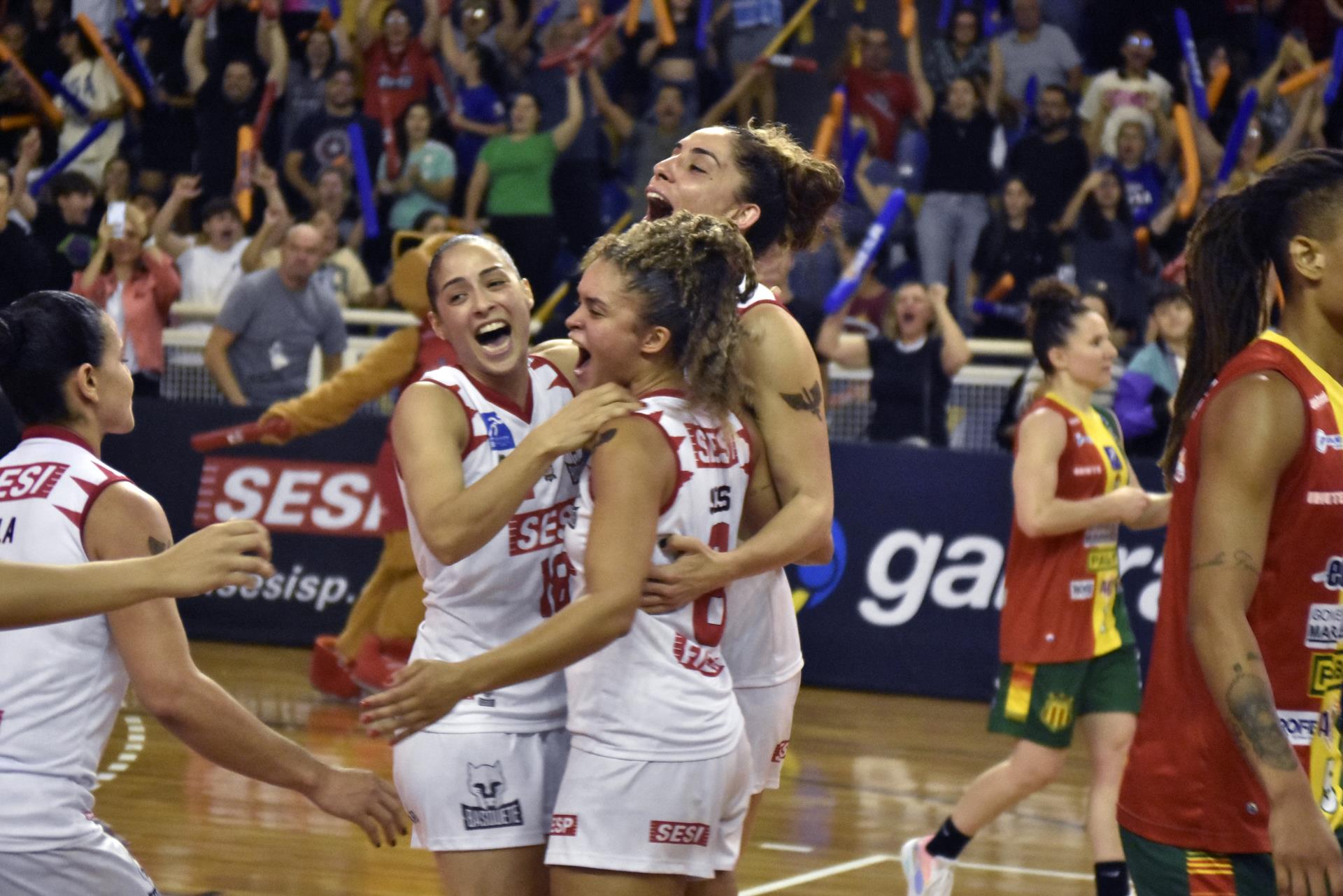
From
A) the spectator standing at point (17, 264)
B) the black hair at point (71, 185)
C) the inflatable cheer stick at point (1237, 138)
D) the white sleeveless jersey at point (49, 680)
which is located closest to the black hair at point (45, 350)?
the white sleeveless jersey at point (49, 680)

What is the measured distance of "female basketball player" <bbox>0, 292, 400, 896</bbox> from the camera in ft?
9.90

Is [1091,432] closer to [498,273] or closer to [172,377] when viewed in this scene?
[498,273]

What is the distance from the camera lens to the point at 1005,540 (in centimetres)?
909

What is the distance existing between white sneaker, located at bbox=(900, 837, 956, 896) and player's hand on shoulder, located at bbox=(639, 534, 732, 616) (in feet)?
9.38

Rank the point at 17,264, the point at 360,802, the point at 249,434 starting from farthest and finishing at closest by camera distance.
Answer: the point at 17,264 → the point at 249,434 → the point at 360,802

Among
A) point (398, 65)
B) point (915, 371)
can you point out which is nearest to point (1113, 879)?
point (915, 371)

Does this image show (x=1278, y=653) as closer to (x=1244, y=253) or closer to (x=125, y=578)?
(x=1244, y=253)

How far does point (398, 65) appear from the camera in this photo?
13359 mm

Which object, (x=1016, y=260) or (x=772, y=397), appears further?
(x=1016, y=260)

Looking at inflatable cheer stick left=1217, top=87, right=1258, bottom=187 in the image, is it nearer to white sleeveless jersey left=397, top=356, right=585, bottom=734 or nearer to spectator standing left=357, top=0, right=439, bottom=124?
spectator standing left=357, top=0, right=439, bottom=124

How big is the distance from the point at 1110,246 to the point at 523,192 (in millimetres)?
3957

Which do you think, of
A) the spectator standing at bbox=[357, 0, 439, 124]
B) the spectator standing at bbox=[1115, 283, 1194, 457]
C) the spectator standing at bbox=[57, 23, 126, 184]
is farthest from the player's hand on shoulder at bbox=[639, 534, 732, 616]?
the spectator standing at bbox=[57, 23, 126, 184]

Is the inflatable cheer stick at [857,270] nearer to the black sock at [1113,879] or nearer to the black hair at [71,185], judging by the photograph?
the black sock at [1113,879]

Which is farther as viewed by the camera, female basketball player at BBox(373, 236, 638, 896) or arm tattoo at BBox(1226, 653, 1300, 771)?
female basketball player at BBox(373, 236, 638, 896)
